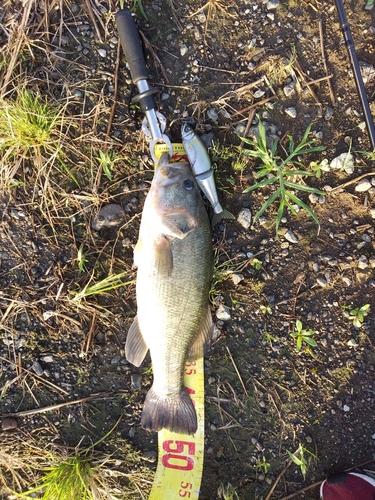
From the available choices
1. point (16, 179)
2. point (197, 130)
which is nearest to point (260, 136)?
point (197, 130)

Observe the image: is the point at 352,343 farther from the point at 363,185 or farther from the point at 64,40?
the point at 64,40

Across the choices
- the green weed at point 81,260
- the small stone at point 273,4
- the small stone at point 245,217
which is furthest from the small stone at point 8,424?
the small stone at point 273,4

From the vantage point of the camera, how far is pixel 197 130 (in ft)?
10.8

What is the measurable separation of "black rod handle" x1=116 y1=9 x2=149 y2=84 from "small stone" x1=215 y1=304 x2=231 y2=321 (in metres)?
1.98

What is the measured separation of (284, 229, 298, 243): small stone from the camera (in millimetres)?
3396

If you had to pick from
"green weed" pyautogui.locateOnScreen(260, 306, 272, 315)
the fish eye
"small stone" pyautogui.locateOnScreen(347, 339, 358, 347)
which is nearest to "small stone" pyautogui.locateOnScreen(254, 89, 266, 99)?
the fish eye

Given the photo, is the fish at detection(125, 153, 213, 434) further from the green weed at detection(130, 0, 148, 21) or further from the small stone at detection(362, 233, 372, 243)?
the small stone at detection(362, 233, 372, 243)

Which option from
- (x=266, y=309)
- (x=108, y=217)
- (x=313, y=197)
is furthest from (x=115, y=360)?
(x=313, y=197)

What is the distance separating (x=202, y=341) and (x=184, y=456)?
42.6 inches

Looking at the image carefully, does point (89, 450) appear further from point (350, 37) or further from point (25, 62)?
point (350, 37)

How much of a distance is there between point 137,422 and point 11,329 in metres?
1.35

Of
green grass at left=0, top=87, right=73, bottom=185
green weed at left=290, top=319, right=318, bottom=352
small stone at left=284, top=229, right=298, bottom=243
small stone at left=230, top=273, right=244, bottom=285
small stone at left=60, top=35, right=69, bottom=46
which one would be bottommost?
green weed at left=290, top=319, right=318, bottom=352

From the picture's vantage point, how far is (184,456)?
337 centimetres

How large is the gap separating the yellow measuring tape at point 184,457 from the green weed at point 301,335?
2.78ft
